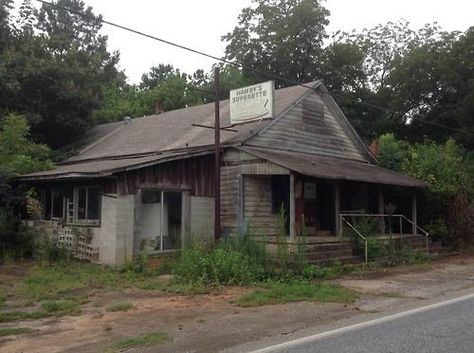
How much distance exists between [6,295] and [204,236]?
23.8ft

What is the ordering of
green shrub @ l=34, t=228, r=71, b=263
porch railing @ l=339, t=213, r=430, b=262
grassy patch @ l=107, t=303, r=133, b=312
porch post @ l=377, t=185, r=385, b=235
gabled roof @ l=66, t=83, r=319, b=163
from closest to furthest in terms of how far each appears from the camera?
grassy patch @ l=107, t=303, r=133, b=312 < green shrub @ l=34, t=228, r=71, b=263 < porch railing @ l=339, t=213, r=430, b=262 < gabled roof @ l=66, t=83, r=319, b=163 < porch post @ l=377, t=185, r=385, b=235

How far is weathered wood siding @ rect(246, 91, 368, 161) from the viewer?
778 inches

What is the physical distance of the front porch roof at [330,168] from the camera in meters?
16.4

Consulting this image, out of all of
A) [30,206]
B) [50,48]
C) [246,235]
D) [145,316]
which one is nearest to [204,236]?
[246,235]

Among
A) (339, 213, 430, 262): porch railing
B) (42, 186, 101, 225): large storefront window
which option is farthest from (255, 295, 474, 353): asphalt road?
(42, 186, 101, 225): large storefront window

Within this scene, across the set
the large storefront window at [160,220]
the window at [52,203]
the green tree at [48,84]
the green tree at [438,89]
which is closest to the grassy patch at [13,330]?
the large storefront window at [160,220]

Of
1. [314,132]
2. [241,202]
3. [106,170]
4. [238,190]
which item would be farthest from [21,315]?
[314,132]

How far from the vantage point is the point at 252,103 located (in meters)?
18.2

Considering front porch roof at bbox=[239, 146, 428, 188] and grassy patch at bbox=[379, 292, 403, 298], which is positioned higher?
front porch roof at bbox=[239, 146, 428, 188]

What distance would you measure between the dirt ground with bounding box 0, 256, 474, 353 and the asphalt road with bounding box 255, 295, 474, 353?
0.75 meters

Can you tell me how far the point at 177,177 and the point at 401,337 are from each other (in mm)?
10740

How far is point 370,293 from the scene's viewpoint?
12117 mm

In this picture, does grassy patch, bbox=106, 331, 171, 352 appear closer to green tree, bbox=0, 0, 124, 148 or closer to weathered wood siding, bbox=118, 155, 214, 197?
weathered wood siding, bbox=118, 155, 214, 197

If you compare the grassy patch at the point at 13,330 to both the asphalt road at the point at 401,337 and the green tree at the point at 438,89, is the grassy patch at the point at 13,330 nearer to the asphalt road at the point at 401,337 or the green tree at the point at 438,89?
the asphalt road at the point at 401,337
